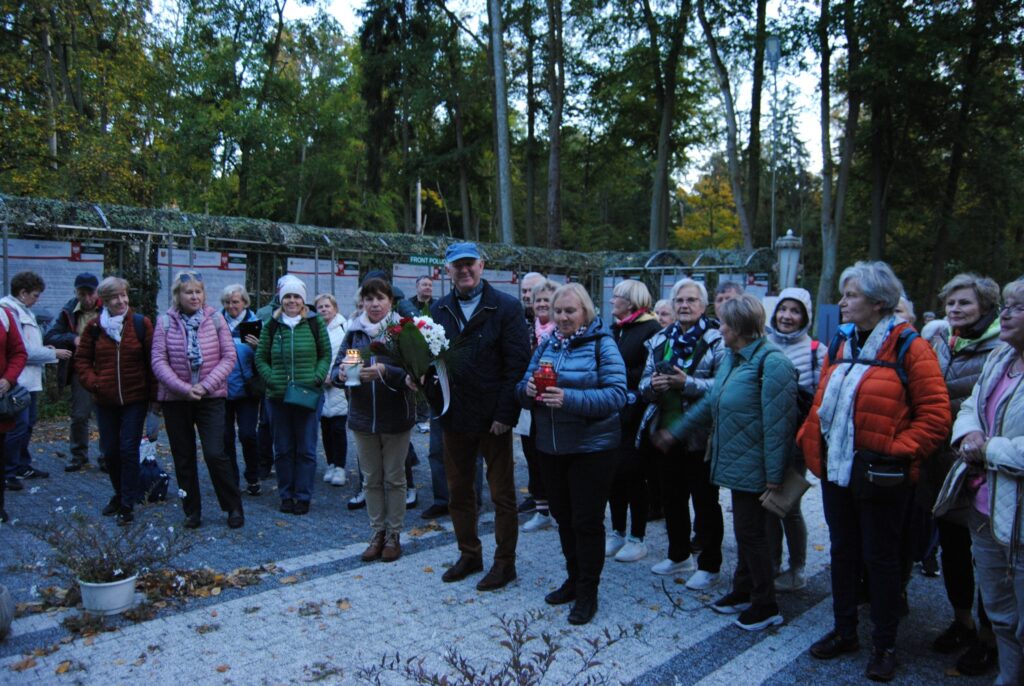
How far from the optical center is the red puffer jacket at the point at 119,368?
5746 mm

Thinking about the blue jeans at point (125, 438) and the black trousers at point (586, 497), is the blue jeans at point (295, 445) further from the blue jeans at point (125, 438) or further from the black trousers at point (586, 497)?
the black trousers at point (586, 497)

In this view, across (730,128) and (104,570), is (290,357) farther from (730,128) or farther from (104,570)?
(730,128)

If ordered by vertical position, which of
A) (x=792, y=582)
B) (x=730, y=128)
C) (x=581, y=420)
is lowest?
(x=792, y=582)

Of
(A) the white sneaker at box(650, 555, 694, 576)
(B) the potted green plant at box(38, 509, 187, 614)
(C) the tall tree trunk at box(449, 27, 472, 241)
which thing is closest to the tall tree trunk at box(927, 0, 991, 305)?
(C) the tall tree trunk at box(449, 27, 472, 241)

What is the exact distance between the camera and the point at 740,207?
22.5m

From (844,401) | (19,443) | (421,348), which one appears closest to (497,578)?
(421,348)

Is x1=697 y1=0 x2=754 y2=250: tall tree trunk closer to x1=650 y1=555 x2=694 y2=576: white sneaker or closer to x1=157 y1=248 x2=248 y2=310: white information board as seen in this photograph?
x1=157 y1=248 x2=248 y2=310: white information board

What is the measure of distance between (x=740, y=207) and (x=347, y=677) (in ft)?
69.7

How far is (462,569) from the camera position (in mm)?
4836

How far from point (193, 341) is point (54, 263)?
5.49 meters

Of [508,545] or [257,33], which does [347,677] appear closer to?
[508,545]

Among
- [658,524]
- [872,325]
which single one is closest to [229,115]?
[658,524]

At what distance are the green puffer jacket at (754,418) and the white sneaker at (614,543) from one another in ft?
4.87

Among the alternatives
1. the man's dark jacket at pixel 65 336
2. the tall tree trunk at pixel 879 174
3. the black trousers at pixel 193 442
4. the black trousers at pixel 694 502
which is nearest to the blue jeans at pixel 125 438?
the black trousers at pixel 193 442
